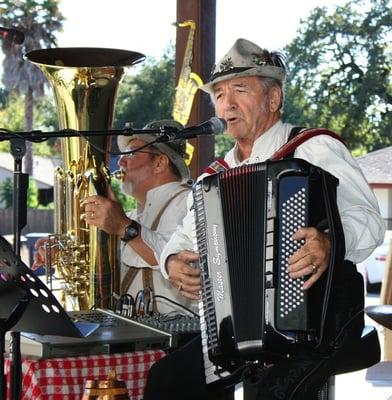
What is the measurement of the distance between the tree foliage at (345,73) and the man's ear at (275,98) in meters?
18.3

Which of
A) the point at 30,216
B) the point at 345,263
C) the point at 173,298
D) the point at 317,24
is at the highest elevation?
the point at 317,24

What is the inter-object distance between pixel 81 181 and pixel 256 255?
145cm

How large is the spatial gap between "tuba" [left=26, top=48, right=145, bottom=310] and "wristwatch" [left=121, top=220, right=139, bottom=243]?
0.06m

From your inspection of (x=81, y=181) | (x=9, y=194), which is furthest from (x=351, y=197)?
(x=9, y=194)

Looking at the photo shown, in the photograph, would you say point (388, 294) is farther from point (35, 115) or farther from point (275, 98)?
point (35, 115)

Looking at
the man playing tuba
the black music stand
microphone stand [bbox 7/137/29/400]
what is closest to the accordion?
the black music stand

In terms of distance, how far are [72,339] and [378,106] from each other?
19861 millimetres

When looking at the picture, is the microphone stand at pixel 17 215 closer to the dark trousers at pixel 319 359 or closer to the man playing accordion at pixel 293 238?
the man playing accordion at pixel 293 238

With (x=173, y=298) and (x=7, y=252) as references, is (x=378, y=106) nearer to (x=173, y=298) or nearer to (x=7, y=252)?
(x=173, y=298)

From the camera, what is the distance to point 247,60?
3900 mm

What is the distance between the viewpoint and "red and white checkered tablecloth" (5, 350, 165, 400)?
346 centimetres

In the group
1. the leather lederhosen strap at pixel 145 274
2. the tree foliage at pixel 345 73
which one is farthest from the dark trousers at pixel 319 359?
the tree foliage at pixel 345 73

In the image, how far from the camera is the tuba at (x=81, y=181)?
4.48 metres

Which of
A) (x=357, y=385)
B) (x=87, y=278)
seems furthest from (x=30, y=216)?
(x=87, y=278)
